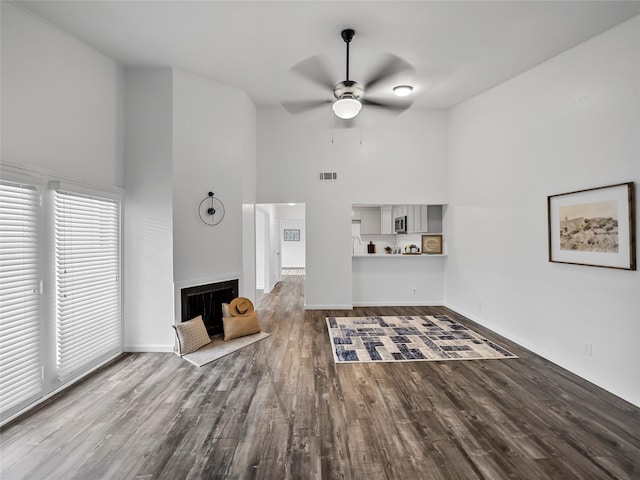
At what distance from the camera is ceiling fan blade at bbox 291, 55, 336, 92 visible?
362 centimetres

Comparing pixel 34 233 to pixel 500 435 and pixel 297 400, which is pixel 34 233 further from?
pixel 500 435

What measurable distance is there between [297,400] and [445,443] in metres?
1.17

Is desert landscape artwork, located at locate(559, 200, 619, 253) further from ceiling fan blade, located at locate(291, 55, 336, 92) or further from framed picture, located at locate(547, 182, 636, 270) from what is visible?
ceiling fan blade, located at locate(291, 55, 336, 92)

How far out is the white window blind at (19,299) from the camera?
2424 millimetres

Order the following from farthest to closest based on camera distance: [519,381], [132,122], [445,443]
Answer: [132,122] → [519,381] → [445,443]

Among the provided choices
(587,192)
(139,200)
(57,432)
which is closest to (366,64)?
(587,192)

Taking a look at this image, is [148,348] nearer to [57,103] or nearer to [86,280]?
[86,280]

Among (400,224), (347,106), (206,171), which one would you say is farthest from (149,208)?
(400,224)

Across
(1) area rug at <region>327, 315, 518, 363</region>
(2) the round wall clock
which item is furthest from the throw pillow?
(1) area rug at <region>327, 315, 518, 363</region>

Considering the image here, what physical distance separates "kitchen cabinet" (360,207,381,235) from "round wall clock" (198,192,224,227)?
2784 mm

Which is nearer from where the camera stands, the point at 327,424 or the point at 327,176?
the point at 327,424

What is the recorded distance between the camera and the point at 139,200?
385 centimetres

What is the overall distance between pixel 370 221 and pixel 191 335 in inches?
146

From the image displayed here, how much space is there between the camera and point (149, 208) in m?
3.84
